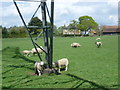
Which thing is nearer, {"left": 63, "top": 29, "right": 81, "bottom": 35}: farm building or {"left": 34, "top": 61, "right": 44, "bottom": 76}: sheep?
{"left": 34, "top": 61, "right": 44, "bottom": 76}: sheep

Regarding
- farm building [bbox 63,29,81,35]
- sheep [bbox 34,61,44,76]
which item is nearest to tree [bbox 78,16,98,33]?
farm building [bbox 63,29,81,35]

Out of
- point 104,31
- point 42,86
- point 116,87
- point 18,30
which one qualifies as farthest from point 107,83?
point 104,31

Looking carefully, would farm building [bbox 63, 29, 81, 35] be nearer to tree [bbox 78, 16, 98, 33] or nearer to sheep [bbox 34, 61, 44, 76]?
tree [bbox 78, 16, 98, 33]

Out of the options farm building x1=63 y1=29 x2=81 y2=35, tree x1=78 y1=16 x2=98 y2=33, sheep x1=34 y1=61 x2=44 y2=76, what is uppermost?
tree x1=78 y1=16 x2=98 y2=33

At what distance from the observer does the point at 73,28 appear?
97.1 metres

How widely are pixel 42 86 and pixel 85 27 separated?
8702cm

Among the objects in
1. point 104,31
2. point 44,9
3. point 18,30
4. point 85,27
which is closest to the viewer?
point 44,9

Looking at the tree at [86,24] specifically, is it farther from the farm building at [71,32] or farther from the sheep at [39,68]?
the sheep at [39,68]

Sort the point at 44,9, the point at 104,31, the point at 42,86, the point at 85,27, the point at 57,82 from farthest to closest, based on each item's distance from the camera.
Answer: the point at 104,31 < the point at 85,27 < the point at 44,9 < the point at 57,82 < the point at 42,86

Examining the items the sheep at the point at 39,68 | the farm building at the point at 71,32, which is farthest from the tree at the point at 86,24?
the sheep at the point at 39,68

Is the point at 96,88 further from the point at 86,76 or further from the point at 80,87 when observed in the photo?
the point at 86,76

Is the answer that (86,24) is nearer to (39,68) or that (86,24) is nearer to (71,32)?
(71,32)

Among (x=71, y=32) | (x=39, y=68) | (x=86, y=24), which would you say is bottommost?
(x=39, y=68)

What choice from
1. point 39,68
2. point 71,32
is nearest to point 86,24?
point 71,32
